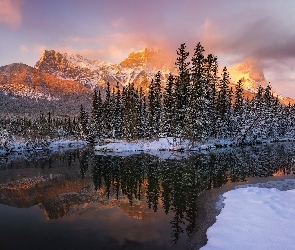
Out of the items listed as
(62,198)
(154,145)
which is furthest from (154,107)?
(62,198)

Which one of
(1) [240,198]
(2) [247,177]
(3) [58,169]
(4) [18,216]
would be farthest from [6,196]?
(2) [247,177]

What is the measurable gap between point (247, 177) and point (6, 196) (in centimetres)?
2113

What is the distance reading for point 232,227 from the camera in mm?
12328

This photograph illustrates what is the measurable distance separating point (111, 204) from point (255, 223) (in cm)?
977

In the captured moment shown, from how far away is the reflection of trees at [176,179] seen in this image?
17344 mm

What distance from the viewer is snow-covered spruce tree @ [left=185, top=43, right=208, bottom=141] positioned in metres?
50.5

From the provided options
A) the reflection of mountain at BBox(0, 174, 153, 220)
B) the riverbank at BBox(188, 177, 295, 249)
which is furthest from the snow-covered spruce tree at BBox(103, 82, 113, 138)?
the riverbank at BBox(188, 177, 295, 249)

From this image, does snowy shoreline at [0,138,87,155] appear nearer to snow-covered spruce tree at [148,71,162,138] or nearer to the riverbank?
snow-covered spruce tree at [148,71,162,138]

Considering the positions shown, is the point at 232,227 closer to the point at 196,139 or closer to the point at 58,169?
the point at 58,169

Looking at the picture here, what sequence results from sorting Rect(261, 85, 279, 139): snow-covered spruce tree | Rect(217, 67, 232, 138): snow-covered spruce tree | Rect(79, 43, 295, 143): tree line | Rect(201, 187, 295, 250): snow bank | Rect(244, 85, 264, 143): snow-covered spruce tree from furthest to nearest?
Rect(261, 85, 279, 139): snow-covered spruce tree
Rect(244, 85, 264, 143): snow-covered spruce tree
Rect(217, 67, 232, 138): snow-covered spruce tree
Rect(79, 43, 295, 143): tree line
Rect(201, 187, 295, 250): snow bank

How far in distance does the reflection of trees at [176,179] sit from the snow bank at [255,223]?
1.98m

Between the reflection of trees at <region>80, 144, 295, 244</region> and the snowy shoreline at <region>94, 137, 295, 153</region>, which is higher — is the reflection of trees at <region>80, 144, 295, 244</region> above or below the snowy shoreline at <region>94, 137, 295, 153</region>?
below

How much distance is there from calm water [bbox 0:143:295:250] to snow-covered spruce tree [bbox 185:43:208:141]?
16.9m

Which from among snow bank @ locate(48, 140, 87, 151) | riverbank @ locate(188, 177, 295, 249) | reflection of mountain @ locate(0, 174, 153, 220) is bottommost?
reflection of mountain @ locate(0, 174, 153, 220)
